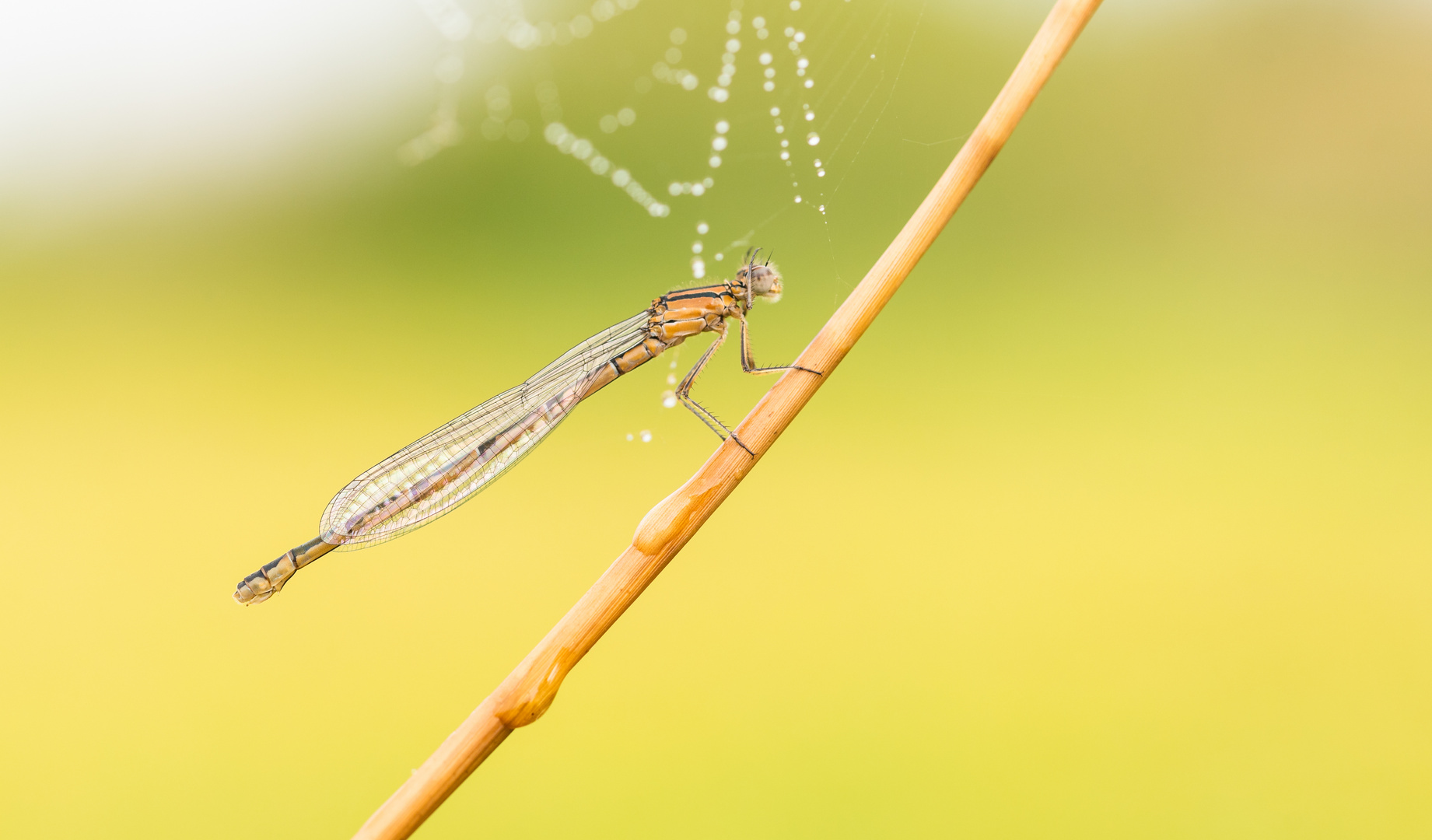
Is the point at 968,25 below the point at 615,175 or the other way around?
the other way around

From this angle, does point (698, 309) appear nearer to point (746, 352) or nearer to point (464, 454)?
point (746, 352)

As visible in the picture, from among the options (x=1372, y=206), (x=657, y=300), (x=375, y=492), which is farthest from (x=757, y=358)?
(x=1372, y=206)

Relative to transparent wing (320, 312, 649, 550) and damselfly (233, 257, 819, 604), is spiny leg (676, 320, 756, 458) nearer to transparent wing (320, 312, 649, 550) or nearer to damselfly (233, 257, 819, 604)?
damselfly (233, 257, 819, 604)

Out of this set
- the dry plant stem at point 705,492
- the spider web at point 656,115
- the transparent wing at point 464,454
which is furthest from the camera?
the spider web at point 656,115

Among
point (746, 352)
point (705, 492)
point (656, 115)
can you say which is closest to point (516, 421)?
point (746, 352)

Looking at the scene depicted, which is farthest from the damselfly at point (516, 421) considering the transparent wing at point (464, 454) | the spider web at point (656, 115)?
the spider web at point (656, 115)

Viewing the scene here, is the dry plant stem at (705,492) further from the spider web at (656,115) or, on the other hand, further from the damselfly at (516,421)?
the spider web at (656,115)

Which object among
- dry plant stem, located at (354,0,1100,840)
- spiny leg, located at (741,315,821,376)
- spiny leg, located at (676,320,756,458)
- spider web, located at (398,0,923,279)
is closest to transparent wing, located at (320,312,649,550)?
spiny leg, located at (676,320,756,458)

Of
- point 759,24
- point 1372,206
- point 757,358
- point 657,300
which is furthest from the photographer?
point 1372,206

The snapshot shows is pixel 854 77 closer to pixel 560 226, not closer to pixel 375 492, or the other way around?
pixel 375 492
